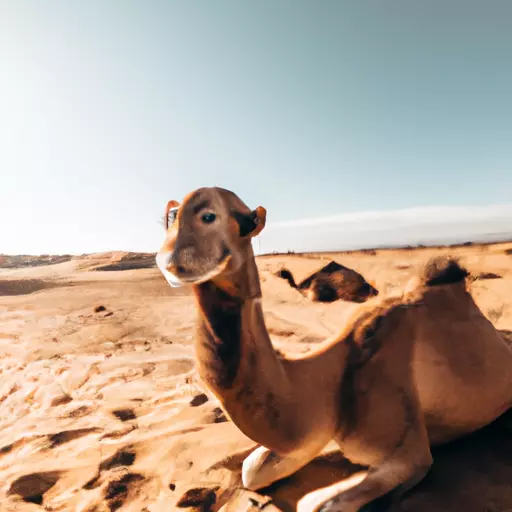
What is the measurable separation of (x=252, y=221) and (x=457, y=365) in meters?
1.33

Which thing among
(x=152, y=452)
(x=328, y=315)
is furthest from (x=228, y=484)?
(x=328, y=315)

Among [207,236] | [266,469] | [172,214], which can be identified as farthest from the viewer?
[266,469]

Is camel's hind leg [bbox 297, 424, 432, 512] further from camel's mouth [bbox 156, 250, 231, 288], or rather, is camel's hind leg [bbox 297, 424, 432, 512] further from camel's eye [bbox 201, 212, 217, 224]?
camel's eye [bbox 201, 212, 217, 224]

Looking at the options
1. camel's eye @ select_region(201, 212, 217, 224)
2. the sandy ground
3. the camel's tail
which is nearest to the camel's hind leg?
the sandy ground

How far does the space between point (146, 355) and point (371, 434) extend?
4.61 metres

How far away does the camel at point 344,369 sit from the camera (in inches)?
61.1

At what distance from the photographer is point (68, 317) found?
31.3 ft

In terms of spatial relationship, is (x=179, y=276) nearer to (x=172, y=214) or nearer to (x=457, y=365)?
(x=172, y=214)

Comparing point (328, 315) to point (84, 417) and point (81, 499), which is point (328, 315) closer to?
point (84, 417)

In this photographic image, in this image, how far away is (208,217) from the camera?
150 centimetres

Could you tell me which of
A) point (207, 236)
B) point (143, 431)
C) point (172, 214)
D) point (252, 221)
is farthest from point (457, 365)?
point (143, 431)

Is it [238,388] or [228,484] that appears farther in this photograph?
[228,484]

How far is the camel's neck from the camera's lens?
1.56 meters

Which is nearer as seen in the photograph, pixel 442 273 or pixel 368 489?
pixel 368 489
